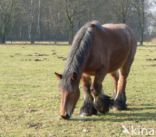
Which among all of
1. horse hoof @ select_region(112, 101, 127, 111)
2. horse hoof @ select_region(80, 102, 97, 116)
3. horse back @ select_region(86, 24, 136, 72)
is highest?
horse back @ select_region(86, 24, 136, 72)

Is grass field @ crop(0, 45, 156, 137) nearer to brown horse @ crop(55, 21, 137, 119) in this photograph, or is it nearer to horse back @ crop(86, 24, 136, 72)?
brown horse @ crop(55, 21, 137, 119)

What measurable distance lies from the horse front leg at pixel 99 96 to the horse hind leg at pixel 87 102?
109mm

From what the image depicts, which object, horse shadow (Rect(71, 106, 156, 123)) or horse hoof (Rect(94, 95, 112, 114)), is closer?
horse shadow (Rect(71, 106, 156, 123))

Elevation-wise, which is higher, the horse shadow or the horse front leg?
the horse front leg

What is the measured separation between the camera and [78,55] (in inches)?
296

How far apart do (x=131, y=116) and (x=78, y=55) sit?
6.10 ft

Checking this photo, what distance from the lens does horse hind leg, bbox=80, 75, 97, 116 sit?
8.21m

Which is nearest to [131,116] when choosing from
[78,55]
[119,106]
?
[119,106]

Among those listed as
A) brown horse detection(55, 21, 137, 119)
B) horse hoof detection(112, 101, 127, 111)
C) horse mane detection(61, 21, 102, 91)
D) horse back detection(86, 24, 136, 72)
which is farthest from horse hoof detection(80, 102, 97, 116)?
horse mane detection(61, 21, 102, 91)

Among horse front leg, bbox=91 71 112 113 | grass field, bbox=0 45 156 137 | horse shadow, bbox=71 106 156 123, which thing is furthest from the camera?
horse front leg, bbox=91 71 112 113

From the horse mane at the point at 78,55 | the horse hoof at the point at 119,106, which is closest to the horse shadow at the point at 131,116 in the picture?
the horse hoof at the point at 119,106

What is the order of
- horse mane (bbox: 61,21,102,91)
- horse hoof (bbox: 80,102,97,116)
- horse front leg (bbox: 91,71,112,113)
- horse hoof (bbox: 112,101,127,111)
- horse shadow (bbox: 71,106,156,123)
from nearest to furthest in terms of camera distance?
horse mane (bbox: 61,21,102,91), horse shadow (bbox: 71,106,156,123), horse front leg (bbox: 91,71,112,113), horse hoof (bbox: 80,102,97,116), horse hoof (bbox: 112,101,127,111)

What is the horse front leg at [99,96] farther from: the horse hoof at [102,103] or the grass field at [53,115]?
the grass field at [53,115]

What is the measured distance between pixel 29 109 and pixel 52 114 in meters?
0.75
